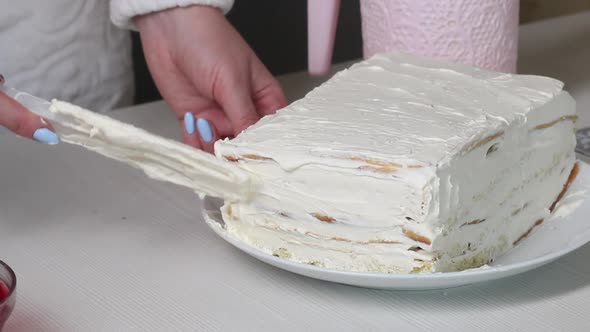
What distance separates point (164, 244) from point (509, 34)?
0.51 meters

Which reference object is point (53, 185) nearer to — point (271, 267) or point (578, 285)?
point (271, 267)

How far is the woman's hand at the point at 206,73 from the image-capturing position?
1.01m

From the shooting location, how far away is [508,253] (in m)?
0.79

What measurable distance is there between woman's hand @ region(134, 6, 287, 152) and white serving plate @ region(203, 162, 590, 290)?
0.18 meters

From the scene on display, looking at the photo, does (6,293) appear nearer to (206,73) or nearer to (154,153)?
(154,153)

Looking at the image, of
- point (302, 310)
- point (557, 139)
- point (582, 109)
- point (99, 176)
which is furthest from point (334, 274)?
point (582, 109)

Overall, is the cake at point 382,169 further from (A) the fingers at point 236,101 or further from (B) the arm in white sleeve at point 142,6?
(B) the arm in white sleeve at point 142,6

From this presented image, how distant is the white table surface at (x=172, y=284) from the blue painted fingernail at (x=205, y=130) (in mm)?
67

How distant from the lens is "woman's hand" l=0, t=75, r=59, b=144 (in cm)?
78

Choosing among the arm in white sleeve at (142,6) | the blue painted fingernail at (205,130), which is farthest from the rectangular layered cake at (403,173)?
the arm in white sleeve at (142,6)

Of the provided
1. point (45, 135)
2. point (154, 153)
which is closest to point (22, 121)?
point (45, 135)

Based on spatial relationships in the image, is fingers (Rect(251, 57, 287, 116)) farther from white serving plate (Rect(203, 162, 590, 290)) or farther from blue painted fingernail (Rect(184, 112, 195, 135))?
white serving plate (Rect(203, 162, 590, 290))

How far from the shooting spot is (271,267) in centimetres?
79

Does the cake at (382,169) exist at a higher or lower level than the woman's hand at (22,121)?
lower
